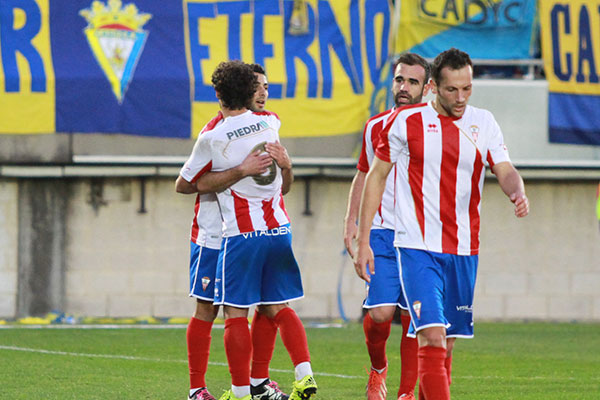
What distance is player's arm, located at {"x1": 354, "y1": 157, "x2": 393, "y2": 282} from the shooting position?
6.12 meters

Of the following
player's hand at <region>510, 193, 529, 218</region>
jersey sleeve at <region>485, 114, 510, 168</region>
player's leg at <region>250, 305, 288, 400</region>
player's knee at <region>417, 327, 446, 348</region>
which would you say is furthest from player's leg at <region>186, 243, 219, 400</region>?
player's hand at <region>510, 193, 529, 218</region>

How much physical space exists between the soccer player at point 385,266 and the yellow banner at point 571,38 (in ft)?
33.6

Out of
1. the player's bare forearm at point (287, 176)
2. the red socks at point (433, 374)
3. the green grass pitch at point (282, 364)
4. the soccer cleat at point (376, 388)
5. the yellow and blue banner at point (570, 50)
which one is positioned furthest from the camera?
the yellow and blue banner at point (570, 50)

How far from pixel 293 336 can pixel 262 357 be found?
1.25 ft

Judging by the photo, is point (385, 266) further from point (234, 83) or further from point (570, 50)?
point (570, 50)

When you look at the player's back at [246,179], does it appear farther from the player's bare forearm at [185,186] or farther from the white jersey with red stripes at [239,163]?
the player's bare forearm at [185,186]

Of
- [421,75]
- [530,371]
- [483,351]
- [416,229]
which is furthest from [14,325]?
[416,229]

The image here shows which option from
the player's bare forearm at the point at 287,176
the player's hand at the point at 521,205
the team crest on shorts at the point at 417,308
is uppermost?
the player's bare forearm at the point at 287,176

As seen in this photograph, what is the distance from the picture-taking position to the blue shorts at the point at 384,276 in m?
7.48

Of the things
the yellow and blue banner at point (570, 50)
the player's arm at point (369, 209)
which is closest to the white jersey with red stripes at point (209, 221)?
the player's arm at point (369, 209)

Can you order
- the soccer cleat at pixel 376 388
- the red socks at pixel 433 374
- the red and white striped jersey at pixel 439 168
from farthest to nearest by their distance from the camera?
the soccer cleat at pixel 376 388 → the red and white striped jersey at pixel 439 168 → the red socks at pixel 433 374

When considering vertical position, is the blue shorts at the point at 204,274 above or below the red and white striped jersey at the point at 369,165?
below

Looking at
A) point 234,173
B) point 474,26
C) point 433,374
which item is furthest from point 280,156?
point 474,26

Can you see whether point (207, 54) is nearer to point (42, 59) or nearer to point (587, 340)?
point (42, 59)
